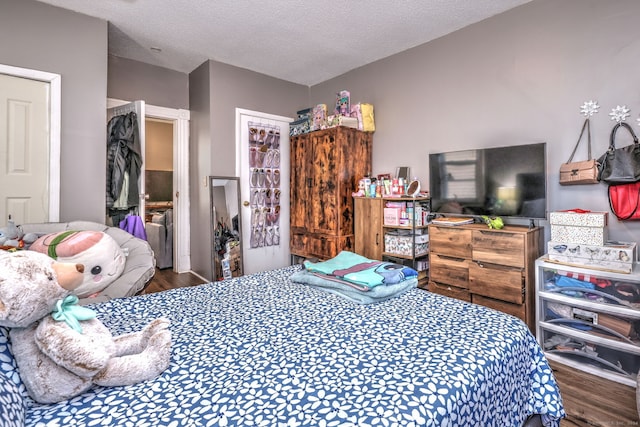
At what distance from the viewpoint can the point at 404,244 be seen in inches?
123

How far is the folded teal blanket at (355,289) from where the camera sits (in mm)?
1542

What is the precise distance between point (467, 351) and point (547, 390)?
1.62 feet

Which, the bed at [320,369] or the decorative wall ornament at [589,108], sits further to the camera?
the decorative wall ornament at [589,108]

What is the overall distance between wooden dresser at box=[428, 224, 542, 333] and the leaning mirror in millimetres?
2231

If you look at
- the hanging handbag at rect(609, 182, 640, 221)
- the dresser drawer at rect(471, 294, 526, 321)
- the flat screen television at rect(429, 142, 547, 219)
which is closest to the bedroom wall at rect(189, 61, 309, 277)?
the flat screen television at rect(429, 142, 547, 219)

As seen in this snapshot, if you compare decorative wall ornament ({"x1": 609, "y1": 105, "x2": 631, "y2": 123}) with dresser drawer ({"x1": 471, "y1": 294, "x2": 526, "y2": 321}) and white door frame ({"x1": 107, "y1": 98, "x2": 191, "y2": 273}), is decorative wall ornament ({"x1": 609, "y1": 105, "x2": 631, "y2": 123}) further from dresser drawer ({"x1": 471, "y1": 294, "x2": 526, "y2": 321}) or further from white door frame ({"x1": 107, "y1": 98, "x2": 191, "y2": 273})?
white door frame ({"x1": 107, "y1": 98, "x2": 191, "y2": 273})

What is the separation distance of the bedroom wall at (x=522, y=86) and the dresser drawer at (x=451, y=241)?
0.72 metres

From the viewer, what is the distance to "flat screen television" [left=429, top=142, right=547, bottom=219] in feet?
7.90

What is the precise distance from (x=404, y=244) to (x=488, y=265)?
78 centimetres

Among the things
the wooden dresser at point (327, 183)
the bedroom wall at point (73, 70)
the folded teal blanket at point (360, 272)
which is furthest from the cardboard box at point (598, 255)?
the bedroom wall at point (73, 70)

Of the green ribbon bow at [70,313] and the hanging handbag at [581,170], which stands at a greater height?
the hanging handbag at [581,170]

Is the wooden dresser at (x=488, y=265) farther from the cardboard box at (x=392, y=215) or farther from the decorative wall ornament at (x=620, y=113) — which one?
the decorative wall ornament at (x=620, y=113)

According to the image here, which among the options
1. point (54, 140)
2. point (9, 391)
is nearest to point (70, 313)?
point (9, 391)

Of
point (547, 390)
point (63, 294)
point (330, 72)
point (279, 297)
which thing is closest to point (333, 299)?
point (279, 297)
